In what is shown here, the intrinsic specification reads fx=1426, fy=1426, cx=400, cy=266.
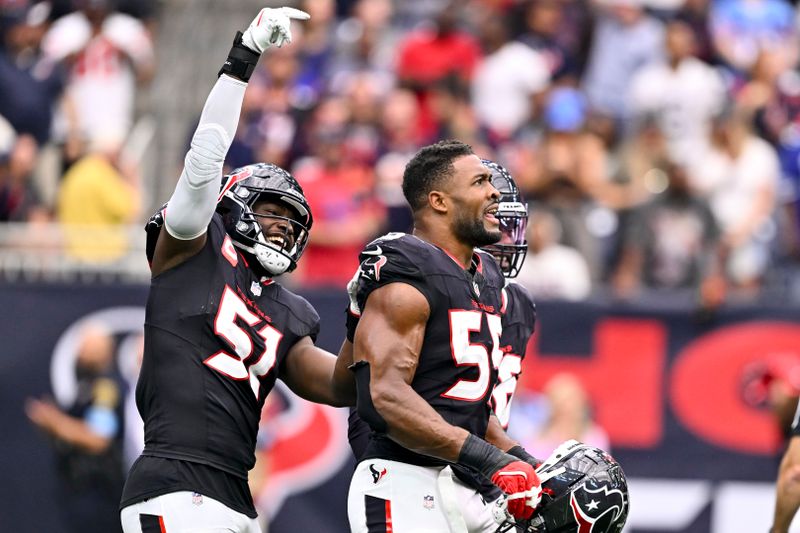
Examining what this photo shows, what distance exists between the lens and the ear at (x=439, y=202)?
17.8 feet

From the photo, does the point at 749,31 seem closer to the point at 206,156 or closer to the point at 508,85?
the point at 508,85

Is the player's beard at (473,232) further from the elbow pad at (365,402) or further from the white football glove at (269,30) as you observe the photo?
the white football glove at (269,30)

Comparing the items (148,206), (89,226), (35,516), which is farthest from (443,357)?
(148,206)

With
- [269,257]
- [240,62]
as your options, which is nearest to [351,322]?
[269,257]

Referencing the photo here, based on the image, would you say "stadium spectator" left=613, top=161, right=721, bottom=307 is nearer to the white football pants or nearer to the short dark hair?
the short dark hair

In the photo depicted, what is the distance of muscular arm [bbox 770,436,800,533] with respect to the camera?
20.3 feet

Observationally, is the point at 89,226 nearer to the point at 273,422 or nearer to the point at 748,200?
the point at 273,422

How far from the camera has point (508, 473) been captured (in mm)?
4824

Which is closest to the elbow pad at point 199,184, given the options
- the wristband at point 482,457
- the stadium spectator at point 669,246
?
the wristband at point 482,457

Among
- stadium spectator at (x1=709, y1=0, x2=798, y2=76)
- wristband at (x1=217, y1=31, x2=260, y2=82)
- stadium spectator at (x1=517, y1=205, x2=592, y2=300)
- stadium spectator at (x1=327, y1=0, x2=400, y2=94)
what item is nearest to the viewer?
Answer: wristband at (x1=217, y1=31, x2=260, y2=82)

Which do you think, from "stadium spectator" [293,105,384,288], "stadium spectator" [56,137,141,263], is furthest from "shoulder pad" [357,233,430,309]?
"stadium spectator" [56,137,141,263]

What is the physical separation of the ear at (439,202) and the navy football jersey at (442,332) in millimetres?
163

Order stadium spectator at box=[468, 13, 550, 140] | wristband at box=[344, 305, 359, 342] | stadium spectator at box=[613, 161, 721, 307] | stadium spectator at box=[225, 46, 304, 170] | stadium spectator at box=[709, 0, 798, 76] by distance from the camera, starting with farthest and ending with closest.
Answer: stadium spectator at box=[709, 0, 798, 76] < stadium spectator at box=[468, 13, 550, 140] < stadium spectator at box=[225, 46, 304, 170] < stadium spectator at box=[613, 161, 721, 307] < wristband at box=[344, 305, 359, 342]

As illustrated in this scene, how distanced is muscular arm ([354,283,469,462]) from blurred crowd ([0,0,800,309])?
5.00 metres
